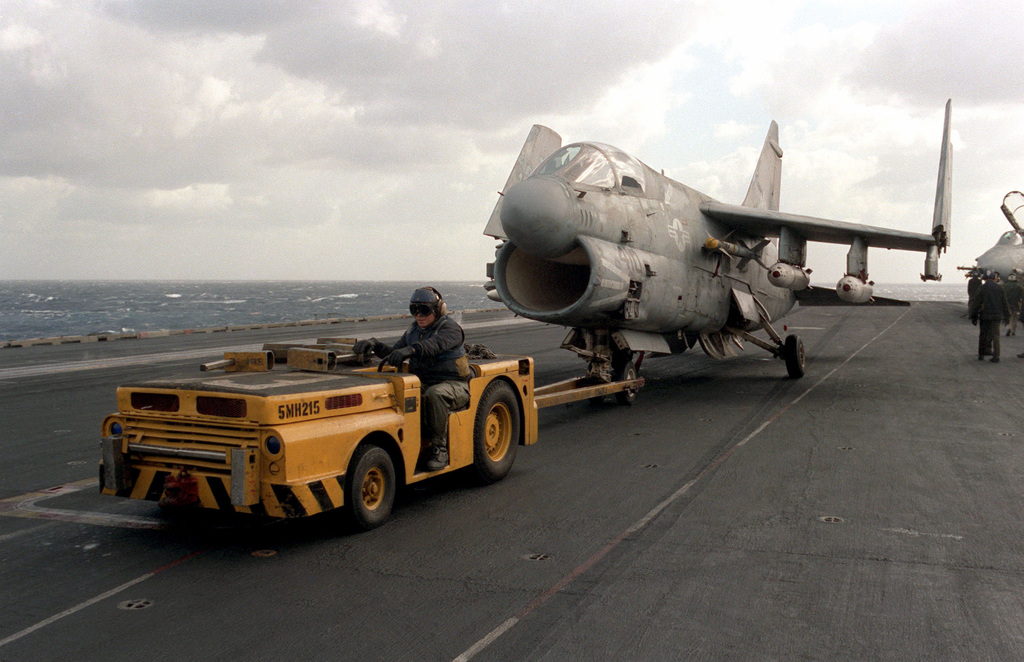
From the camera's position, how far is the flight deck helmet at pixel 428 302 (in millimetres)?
7961

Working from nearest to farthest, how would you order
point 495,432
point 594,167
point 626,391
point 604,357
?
point 495,432, point 594,167, point 604,357, point 626,391

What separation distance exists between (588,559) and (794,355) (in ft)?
40.5

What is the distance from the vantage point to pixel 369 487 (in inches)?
275

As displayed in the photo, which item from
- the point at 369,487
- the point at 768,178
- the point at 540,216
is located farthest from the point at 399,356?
the point at 768,178

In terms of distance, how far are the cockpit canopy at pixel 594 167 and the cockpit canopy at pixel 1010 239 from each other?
2753 centimetres

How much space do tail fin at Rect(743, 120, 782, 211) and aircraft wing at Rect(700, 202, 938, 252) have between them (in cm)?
436

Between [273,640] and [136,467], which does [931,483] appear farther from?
[136,467]

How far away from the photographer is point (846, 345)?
2619cm

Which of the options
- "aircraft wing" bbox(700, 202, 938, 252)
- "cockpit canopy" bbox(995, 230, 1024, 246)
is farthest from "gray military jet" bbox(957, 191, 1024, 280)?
"aircraft wing" bbox(700, 202, 938, 252)

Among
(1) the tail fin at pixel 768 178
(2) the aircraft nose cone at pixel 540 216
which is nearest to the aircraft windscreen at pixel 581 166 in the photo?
(2) the aircraft nose cone at pixel 540 216

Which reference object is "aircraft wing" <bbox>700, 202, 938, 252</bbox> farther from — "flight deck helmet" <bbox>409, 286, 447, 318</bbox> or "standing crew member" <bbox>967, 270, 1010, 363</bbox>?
"flight deck helmet" <bbox>409, 286, 447, 318</bbox>

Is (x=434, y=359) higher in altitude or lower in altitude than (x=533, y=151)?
lower

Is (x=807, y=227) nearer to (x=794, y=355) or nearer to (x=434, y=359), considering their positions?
(x=794, y=355)

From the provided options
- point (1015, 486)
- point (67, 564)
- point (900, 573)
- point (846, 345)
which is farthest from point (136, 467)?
point (846, 345)
